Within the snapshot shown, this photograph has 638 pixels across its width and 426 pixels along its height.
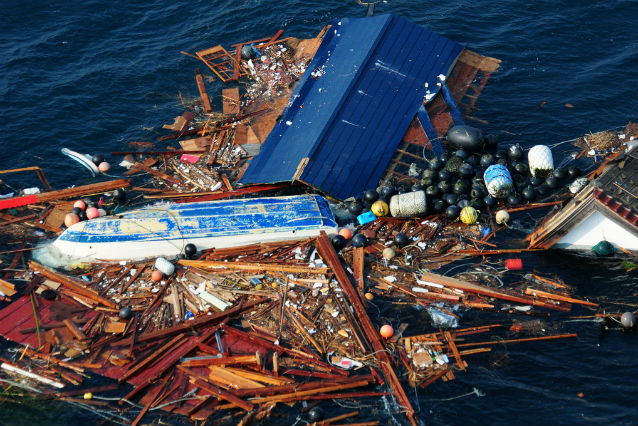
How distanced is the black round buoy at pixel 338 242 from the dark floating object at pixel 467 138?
7.45m

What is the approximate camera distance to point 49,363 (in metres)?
17.4

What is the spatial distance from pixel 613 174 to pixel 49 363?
21128 mm

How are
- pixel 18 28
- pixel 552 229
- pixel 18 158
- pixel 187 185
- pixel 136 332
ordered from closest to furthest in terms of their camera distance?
pixel 136 332
pixel 552 229
pixel 187 185
pixel 18 158
pixel 18 28

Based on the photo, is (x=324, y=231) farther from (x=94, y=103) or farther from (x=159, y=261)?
(x=94, y=103)

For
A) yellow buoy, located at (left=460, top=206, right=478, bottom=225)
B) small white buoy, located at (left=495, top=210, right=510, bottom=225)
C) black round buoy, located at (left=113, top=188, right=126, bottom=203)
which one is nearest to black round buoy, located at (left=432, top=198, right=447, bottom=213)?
yellow buoy, located at (left=460, top=206, right=478, bottom=225)

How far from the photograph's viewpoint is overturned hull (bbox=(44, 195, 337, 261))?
67.1ft

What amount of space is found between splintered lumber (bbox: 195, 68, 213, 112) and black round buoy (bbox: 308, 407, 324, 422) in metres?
18.1

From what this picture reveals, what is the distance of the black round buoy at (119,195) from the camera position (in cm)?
2308

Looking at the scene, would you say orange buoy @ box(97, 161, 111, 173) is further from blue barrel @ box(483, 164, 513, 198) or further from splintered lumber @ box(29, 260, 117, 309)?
blue barrel @ box(483, 164, 513, 198)

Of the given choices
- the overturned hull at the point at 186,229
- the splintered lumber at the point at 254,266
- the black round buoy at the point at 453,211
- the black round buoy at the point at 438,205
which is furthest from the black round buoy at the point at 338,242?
the black round buoy at the point at 453,211

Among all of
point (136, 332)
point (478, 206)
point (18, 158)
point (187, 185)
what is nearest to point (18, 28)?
point (18, 158)

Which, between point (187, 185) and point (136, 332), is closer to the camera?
point (136, 332)

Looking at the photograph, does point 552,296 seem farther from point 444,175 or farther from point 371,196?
point 371,196

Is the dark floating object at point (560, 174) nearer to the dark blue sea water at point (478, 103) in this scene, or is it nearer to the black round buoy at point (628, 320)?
the dark blue sea water at point (478, 103)
